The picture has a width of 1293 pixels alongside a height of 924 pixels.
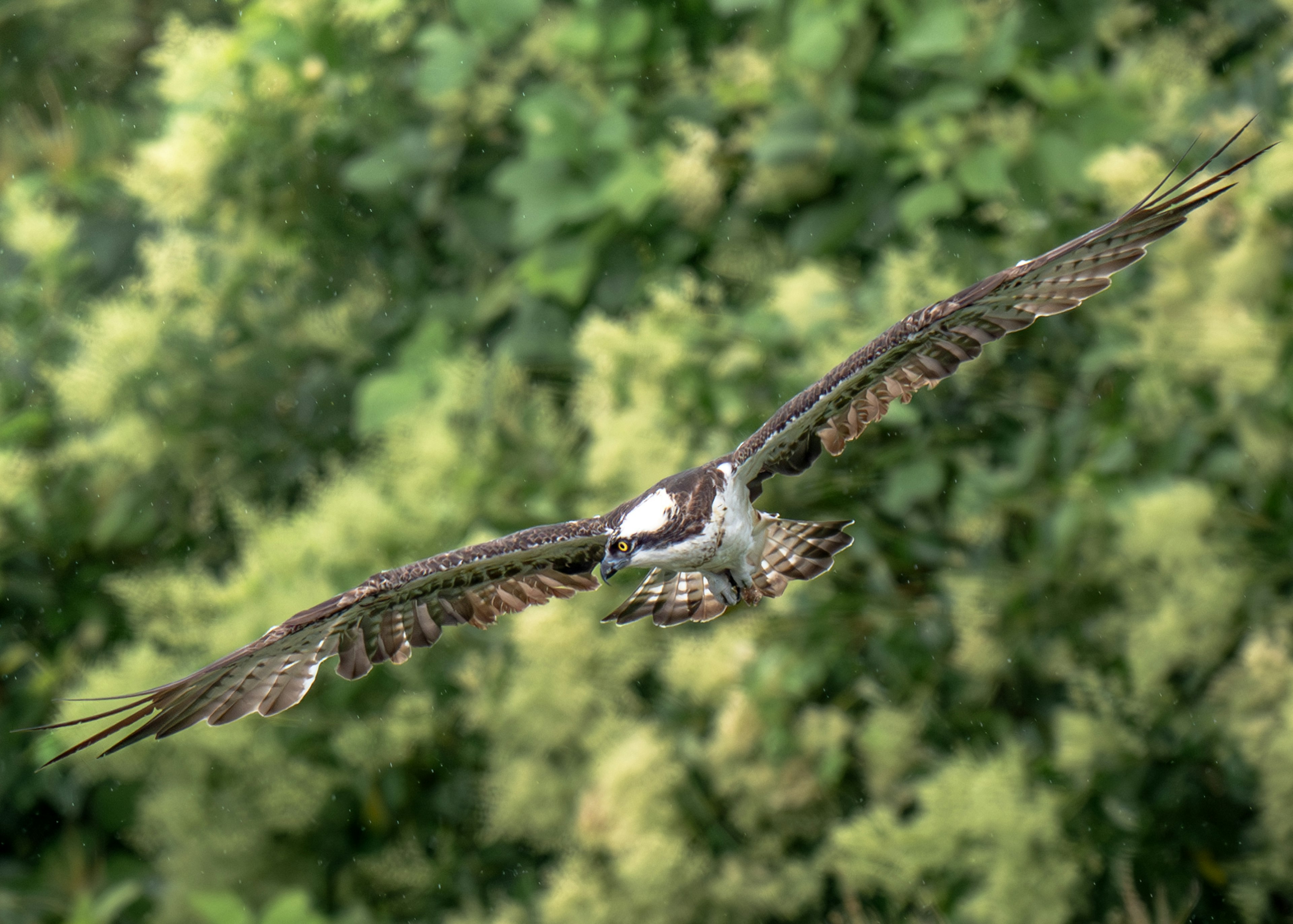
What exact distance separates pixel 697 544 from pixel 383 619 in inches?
28.6

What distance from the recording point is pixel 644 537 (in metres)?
2.60

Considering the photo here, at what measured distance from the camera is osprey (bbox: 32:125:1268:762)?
93.3 inches

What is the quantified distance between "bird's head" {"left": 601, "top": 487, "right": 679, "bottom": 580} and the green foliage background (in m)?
1.09

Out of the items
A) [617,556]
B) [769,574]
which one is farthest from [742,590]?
[617,556]

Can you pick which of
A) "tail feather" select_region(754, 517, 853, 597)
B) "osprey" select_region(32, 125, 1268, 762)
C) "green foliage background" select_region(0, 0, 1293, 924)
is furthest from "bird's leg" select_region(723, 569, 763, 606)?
"green foliage background" select_region(0, 0, 1293, 924)

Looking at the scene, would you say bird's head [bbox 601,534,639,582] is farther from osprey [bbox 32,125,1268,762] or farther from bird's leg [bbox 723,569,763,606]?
bird's leg [bbox 723,569,763,606]

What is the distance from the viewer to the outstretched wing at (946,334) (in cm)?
228

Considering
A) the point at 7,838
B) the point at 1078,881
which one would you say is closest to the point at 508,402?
the point at 1078,881

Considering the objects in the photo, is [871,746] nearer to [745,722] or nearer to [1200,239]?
[745,722]

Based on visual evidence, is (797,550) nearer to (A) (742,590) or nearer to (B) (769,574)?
(B) (769,574)

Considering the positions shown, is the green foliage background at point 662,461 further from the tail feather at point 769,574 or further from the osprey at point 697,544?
the osprey at point 697,544

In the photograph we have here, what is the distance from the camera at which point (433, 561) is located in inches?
104

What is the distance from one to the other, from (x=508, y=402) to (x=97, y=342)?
64.8 inches

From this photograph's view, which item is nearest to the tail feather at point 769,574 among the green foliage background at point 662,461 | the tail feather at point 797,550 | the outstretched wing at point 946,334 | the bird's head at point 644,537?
the tail feather at point 797,550
